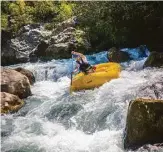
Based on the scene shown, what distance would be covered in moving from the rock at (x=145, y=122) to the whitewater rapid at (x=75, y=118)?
225mm

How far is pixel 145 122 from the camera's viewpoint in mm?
6332

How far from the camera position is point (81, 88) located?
1076 cm

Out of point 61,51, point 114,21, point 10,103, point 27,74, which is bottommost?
point 10,103

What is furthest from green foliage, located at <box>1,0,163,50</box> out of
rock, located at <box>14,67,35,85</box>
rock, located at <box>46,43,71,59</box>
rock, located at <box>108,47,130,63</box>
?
rock, located at <box>14,67,35,85</box>

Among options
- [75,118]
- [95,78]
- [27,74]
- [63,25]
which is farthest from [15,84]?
[63,25]

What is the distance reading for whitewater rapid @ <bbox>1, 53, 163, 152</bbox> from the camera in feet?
23.8

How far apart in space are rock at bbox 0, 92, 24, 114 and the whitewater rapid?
7.9 inches

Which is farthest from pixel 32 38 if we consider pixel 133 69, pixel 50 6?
pixel 133 69

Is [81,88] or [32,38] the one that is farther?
[32,38]

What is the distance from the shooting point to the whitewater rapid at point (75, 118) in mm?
7266

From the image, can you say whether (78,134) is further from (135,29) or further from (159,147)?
(135,29)

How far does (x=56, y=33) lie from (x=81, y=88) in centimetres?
647

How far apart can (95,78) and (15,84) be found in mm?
2375

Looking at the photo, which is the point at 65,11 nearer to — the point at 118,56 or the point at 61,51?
the point at 61,51
